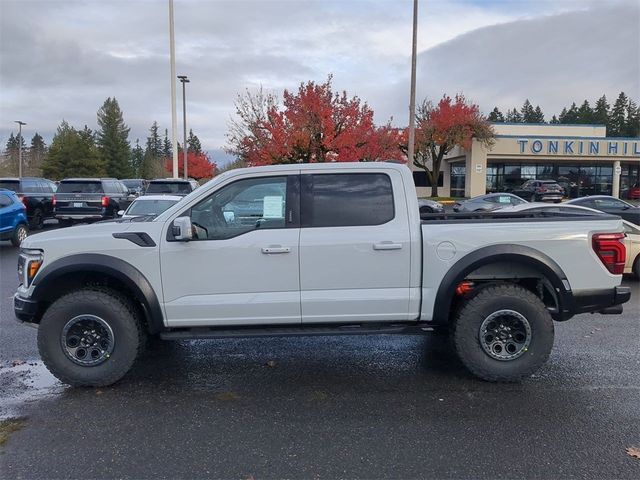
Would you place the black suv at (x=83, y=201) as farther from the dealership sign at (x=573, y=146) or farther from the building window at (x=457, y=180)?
the building window at (x=457, y=180)

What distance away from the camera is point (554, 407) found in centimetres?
423

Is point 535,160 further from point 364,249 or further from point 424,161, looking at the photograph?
point 364,249

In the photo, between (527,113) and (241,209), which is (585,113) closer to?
(527,113)

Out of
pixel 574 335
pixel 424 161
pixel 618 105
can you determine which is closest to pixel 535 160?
pixel 424 161

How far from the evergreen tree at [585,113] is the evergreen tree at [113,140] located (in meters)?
75.9

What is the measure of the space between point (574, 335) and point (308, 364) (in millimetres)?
3354

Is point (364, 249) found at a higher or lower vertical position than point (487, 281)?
higher

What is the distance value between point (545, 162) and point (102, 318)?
43.5 metres

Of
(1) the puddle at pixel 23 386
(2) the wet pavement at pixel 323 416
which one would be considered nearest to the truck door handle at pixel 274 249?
(2) the wet pavement at pixel 323 416

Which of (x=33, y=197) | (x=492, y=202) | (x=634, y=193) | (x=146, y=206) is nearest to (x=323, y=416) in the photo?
(x=146, y=206)

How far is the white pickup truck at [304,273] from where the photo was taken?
14.8ft

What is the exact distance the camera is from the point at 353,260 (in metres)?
4.53

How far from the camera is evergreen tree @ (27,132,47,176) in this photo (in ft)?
238

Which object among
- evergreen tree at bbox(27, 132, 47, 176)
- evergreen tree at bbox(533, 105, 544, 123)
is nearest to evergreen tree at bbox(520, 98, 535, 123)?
evergreen tree at bbox(533, 105, 544, 123)
